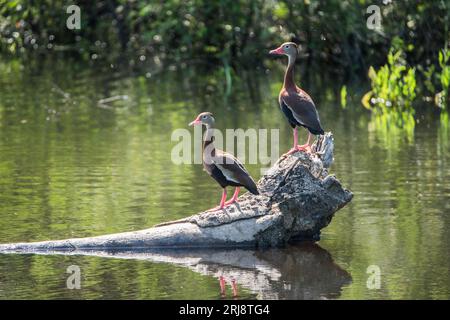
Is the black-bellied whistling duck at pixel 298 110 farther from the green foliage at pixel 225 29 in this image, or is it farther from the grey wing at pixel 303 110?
the green foliage at pixel 225 29

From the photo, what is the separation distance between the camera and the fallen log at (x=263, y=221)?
1240cm

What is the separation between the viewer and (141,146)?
19.3m

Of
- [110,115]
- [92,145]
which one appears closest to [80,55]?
[110,115]

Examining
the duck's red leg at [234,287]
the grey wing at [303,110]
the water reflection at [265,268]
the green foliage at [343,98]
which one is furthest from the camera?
the green foliage at [343,98]

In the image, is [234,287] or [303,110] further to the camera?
[303,110]

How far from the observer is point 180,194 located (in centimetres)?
1545

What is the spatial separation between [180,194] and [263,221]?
3.12 meters

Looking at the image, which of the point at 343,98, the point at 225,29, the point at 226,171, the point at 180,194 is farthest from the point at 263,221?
the point at 225,29

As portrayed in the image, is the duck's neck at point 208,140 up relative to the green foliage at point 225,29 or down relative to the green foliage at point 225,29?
down

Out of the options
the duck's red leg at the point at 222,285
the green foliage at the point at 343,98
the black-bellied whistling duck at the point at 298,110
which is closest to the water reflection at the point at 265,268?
the duck's red leg at the point at 222,285

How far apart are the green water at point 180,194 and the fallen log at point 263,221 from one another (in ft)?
0.68

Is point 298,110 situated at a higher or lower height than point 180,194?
higher

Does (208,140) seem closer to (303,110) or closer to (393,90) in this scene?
(303,110)

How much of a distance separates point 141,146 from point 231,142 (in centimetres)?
150
